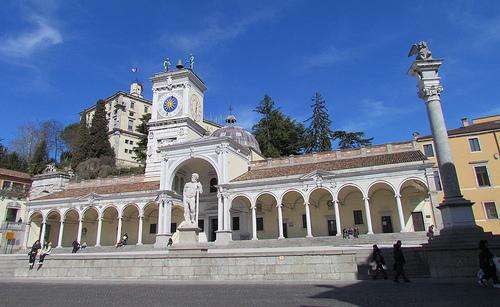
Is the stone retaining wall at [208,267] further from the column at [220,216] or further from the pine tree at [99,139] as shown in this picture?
the pine tree at [99,139]

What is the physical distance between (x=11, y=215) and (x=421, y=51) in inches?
1879

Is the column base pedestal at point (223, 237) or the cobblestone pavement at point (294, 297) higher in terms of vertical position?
the column base pedestal at point (223, 237)

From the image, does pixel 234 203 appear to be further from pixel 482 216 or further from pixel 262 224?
pixel 482 216

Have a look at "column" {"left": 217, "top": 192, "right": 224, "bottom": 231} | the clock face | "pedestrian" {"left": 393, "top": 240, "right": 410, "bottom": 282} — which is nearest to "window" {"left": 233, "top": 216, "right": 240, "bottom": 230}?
"column" {"left": 217, "top": 192, "right": 224, "bottom": 231}

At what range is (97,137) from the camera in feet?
212

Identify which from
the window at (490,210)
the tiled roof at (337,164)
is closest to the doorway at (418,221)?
the tiled roof at (337,164)

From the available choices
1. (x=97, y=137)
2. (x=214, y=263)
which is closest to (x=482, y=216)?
(x=214, y=263)

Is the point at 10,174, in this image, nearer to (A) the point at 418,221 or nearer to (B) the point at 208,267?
(B) the point at 208,267

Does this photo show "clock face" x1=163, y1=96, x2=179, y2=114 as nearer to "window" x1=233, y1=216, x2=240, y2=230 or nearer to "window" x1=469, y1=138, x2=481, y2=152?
"window" x1=233, y1=216, x2=240, y2=230

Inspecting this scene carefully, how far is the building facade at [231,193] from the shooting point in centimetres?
2981

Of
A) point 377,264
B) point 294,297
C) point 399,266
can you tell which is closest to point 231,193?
point 377,264

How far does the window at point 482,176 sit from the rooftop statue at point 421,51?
2531cm

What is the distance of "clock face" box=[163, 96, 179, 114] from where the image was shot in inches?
1752

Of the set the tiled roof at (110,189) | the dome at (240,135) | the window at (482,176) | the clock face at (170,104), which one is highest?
the clock face at (170,104)
